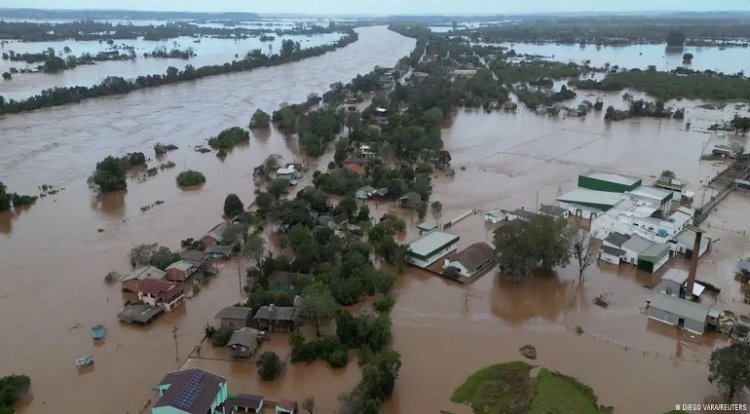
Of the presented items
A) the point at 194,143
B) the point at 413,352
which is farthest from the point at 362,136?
the point at 413,352

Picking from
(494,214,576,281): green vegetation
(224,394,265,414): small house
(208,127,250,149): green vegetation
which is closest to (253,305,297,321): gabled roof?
(224,394,265,414): small house

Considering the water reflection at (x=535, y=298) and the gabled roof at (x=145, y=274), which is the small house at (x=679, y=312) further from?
the gabled roof at (x=145, y=274)

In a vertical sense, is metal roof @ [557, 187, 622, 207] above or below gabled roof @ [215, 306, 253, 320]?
above

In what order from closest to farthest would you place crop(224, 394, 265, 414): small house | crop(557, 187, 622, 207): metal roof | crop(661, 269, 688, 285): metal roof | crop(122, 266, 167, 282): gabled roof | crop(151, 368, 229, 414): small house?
crop(151, 368, 229, 414): small house, crop(224, 394, 265, 414): small house, crop(661, 269, 688, 285): metal roof, crop(122, 266, 167, 282): gabled roof, crop(557, 187, 622, 207): metal roof

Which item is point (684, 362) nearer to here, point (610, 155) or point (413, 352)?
point (413, 352)

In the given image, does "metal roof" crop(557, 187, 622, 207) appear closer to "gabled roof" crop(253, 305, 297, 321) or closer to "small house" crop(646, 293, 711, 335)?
"small house" crop(646, 293, 711, 335)

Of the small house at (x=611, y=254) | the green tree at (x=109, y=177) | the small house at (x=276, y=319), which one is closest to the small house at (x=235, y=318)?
the small house at (x=276, y=319)
